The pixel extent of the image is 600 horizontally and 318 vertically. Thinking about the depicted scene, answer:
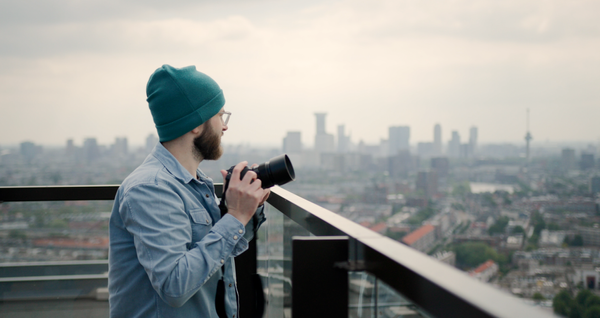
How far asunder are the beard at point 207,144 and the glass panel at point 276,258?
355mm

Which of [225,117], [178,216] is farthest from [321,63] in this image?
[178,216]

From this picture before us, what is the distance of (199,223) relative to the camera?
1277mm

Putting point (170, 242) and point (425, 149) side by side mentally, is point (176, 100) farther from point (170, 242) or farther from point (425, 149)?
point (425, 149)

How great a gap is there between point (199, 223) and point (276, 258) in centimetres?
66

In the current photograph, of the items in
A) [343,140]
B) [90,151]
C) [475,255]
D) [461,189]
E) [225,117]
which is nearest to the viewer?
[225,117]

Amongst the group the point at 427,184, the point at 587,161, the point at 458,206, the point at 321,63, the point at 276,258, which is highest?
the point at 321,63

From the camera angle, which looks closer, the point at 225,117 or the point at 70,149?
the point at 225,117

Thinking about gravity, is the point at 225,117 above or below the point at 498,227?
above

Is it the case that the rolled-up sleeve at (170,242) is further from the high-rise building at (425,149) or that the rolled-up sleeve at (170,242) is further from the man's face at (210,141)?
the high-rise building at (425,149)

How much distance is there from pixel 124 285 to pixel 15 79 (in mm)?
22525

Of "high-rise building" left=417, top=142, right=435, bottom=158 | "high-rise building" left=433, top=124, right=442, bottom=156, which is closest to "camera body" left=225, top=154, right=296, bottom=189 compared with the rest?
"high-rise building" left=417, top=142, right=435, bottom=158

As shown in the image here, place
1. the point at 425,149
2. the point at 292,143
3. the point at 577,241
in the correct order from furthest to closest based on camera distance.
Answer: the point at 425,149 → the point at 292,143 → the point at 577,241

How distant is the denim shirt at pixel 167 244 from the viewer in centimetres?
110

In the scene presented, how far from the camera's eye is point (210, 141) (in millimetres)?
1417
